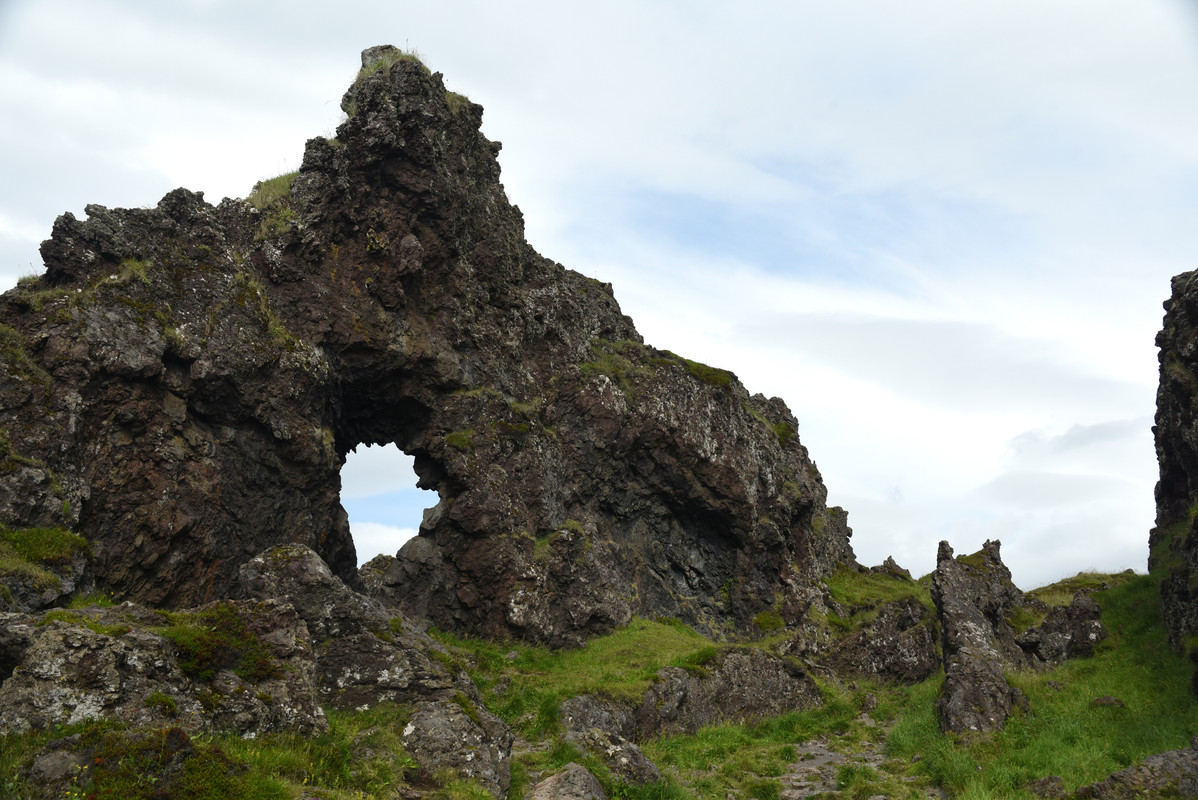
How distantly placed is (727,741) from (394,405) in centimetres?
1922

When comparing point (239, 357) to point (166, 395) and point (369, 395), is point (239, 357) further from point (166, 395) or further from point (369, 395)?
point (369, 395)

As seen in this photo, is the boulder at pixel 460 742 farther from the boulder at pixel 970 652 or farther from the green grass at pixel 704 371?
the green grass at pixel 704 371

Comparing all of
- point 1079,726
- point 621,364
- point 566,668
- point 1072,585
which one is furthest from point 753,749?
point 1072,585

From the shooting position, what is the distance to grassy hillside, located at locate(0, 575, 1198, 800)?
9328mm

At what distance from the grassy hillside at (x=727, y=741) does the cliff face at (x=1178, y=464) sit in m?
1.45

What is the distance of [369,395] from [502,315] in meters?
7.87

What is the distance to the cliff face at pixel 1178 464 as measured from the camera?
2278cm

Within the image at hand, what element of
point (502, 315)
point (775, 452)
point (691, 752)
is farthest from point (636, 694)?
point (775, 452)

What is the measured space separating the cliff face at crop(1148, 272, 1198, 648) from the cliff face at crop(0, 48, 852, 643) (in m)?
17.1

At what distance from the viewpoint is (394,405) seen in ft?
107

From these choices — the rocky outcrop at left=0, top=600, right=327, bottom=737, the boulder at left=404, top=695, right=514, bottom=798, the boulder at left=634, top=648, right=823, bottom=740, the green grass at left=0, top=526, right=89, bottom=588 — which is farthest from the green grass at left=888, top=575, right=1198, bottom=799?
the green grass at left=0, top=526, right=89, bottom=588

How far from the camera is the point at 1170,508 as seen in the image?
113ft

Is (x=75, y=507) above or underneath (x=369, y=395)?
underneath

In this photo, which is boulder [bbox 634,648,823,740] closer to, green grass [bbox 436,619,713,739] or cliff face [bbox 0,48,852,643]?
green grass [bbox 436,619,713,739]
